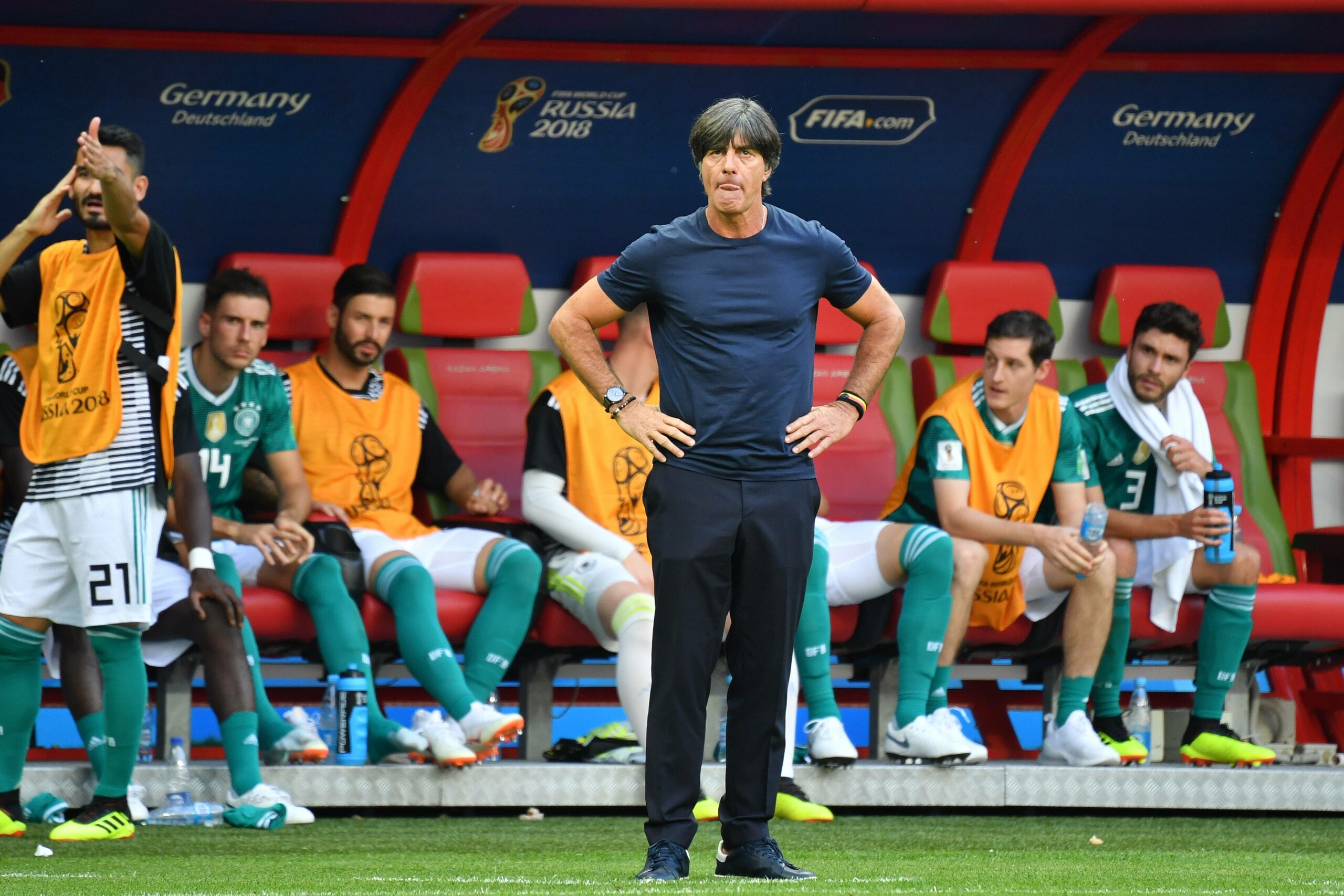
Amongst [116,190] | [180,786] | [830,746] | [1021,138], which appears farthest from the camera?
[1021,138]

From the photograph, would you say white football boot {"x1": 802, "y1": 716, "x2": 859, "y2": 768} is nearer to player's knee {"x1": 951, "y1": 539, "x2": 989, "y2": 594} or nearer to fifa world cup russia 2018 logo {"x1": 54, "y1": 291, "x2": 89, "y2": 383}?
player's knee {"x1": 951, "y1": 539, "x2": 989, "y2": 594}

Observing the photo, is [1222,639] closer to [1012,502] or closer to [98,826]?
[1012,502]

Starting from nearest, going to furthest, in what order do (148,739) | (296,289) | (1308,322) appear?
(148,739) → (296,289) → (1308,322)

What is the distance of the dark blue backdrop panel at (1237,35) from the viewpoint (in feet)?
21.8

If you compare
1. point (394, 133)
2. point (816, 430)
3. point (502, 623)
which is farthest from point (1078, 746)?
point (394, 133)

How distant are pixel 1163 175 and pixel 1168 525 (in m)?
1.64

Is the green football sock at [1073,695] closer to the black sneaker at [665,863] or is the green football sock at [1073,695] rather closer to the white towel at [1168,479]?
the white towel at [1168,479]

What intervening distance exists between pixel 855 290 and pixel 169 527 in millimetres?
2495

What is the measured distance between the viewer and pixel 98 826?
461 cm

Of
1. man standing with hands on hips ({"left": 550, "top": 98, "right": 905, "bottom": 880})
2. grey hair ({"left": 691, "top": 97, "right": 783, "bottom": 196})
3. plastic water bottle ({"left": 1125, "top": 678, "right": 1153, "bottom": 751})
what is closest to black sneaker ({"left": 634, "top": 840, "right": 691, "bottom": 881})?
man standing with hands on hips ({"left": 550, "top": 98, "right": 905, "bottom": 880})

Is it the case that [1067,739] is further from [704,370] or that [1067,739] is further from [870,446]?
[704,370]

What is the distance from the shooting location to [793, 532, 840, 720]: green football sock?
5.52 meters

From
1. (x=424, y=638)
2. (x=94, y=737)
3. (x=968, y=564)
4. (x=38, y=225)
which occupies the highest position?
(x=38, y=225)

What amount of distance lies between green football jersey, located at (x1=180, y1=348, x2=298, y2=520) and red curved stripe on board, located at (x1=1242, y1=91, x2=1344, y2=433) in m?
3.53
